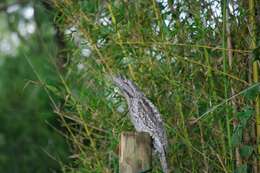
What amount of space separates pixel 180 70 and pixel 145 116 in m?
0.43

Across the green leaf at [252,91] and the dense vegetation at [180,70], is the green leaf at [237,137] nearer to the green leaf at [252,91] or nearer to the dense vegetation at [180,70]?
the dense vegetation at [180,70]

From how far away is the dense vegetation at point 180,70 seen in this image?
8.86 feet

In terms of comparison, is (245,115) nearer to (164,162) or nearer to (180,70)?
(164,162)

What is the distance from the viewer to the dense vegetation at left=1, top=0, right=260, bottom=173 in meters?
2.70

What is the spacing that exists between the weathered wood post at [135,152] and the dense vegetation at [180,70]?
33cm

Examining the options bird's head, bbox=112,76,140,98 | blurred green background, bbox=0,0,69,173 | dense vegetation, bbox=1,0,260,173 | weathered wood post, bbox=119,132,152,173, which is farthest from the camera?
blurred green background, bbox=0,0,69,173

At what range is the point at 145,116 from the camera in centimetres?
253

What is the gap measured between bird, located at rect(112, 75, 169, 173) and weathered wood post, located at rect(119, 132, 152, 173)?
0.13 meters

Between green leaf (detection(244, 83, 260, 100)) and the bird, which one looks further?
the bird

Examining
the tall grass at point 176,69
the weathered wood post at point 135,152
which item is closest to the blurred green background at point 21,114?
the tall grass at point 176,69

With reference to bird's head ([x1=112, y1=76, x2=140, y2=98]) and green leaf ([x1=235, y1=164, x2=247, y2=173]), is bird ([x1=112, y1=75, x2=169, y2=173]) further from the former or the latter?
green leaf ([x1=235, y1=164, x2=247, y2=173])

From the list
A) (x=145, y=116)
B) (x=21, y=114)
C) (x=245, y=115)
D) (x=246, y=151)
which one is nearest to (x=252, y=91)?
(x=245, y=115)

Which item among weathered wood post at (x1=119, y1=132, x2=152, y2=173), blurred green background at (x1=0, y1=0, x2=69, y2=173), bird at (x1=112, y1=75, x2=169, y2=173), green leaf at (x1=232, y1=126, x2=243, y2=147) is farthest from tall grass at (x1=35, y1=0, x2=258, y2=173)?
blurred green background at (x1=0, y1=0, x2=69, y2=173)

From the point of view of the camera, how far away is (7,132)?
748cm
